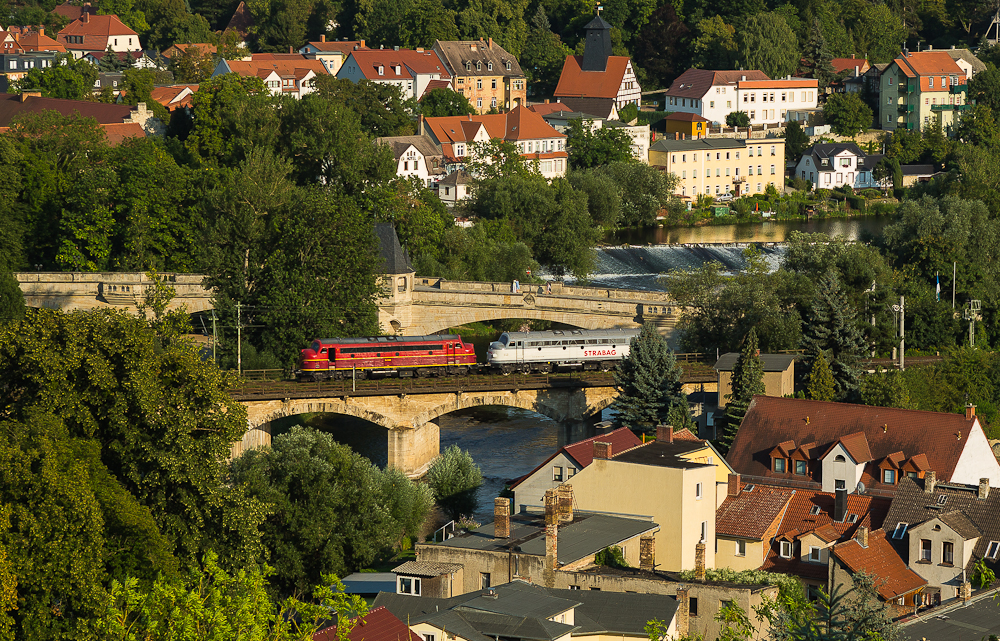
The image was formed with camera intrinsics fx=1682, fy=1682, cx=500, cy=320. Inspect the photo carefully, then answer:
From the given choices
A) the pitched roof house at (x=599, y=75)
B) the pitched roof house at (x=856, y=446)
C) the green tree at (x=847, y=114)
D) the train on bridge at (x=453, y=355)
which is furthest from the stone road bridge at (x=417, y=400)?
the green tree at (x=847, y=114)

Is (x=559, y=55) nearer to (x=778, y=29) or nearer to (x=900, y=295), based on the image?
(x=778, y=29)

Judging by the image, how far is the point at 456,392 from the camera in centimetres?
6619

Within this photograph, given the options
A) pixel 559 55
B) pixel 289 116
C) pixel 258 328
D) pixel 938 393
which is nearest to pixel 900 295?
pixel 938 393

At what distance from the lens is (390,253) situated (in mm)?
79500

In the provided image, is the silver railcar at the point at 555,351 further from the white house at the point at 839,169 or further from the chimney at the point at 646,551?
the white house at the point at 839,169

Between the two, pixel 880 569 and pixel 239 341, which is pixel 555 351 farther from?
pixel 880 569

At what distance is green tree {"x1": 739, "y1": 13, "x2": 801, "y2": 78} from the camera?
500ft

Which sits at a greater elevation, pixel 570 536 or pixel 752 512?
pixel 570 536

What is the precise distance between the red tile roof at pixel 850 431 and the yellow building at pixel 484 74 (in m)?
92.4

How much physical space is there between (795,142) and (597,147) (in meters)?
22.0

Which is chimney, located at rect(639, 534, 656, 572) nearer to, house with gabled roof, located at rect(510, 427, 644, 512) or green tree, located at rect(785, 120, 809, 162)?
house with gabled roof, located at rect(510, 427, 644, 512)

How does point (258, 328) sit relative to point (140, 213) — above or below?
below

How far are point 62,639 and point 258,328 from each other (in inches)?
1370

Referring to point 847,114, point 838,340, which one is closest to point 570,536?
point 838,340
